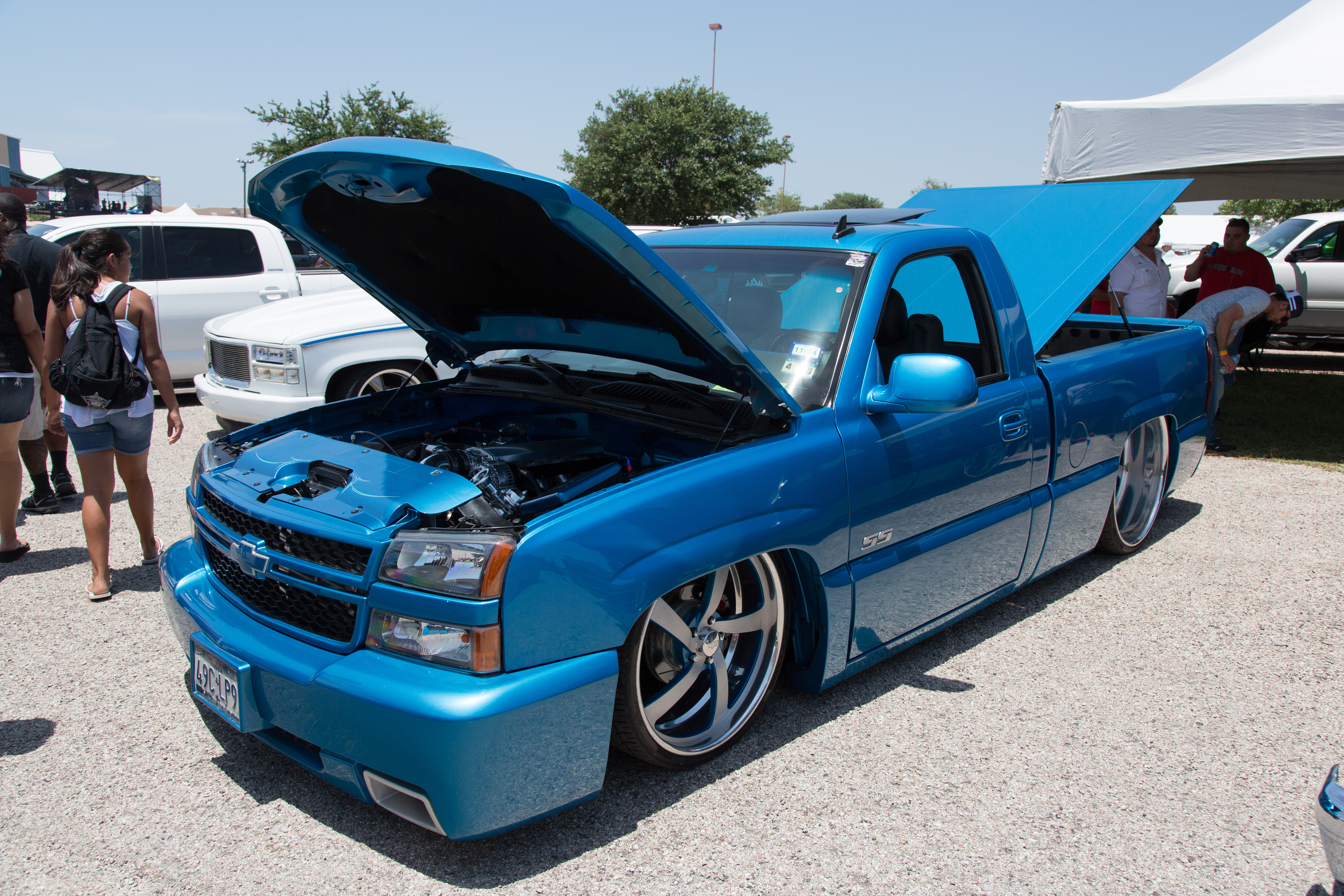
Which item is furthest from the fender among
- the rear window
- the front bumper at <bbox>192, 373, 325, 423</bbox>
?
the rear window

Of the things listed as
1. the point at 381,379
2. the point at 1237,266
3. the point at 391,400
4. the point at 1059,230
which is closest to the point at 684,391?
the point at 391,400

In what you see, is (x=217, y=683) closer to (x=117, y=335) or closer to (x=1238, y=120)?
(x=117, y=335)

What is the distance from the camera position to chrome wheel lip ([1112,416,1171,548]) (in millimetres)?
4742

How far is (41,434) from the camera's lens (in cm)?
538

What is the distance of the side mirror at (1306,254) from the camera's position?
42.0 ft

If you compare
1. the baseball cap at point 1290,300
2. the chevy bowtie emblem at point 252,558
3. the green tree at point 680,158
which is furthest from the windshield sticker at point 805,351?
the green tree at point 680,158

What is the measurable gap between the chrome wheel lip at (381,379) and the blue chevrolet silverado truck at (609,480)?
2.74m

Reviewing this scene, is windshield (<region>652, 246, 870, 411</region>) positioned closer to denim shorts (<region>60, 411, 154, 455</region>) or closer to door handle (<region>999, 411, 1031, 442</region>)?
door handle (<region>999, 411, 1031, 442</region>)

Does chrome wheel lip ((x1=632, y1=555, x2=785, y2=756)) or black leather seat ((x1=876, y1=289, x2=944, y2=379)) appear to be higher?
black leather seat ((x1=876, y1=289, x2=944, y2=379))

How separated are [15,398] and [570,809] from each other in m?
3.67

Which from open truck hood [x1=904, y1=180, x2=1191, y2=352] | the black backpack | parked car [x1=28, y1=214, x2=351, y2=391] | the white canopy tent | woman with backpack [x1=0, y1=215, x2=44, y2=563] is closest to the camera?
the black backpack

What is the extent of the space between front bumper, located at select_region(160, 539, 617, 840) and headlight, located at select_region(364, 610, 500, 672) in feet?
0.09

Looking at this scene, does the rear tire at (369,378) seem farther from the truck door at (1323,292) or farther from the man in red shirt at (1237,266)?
the truck door at (1323,292)

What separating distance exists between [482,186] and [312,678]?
1.40m
